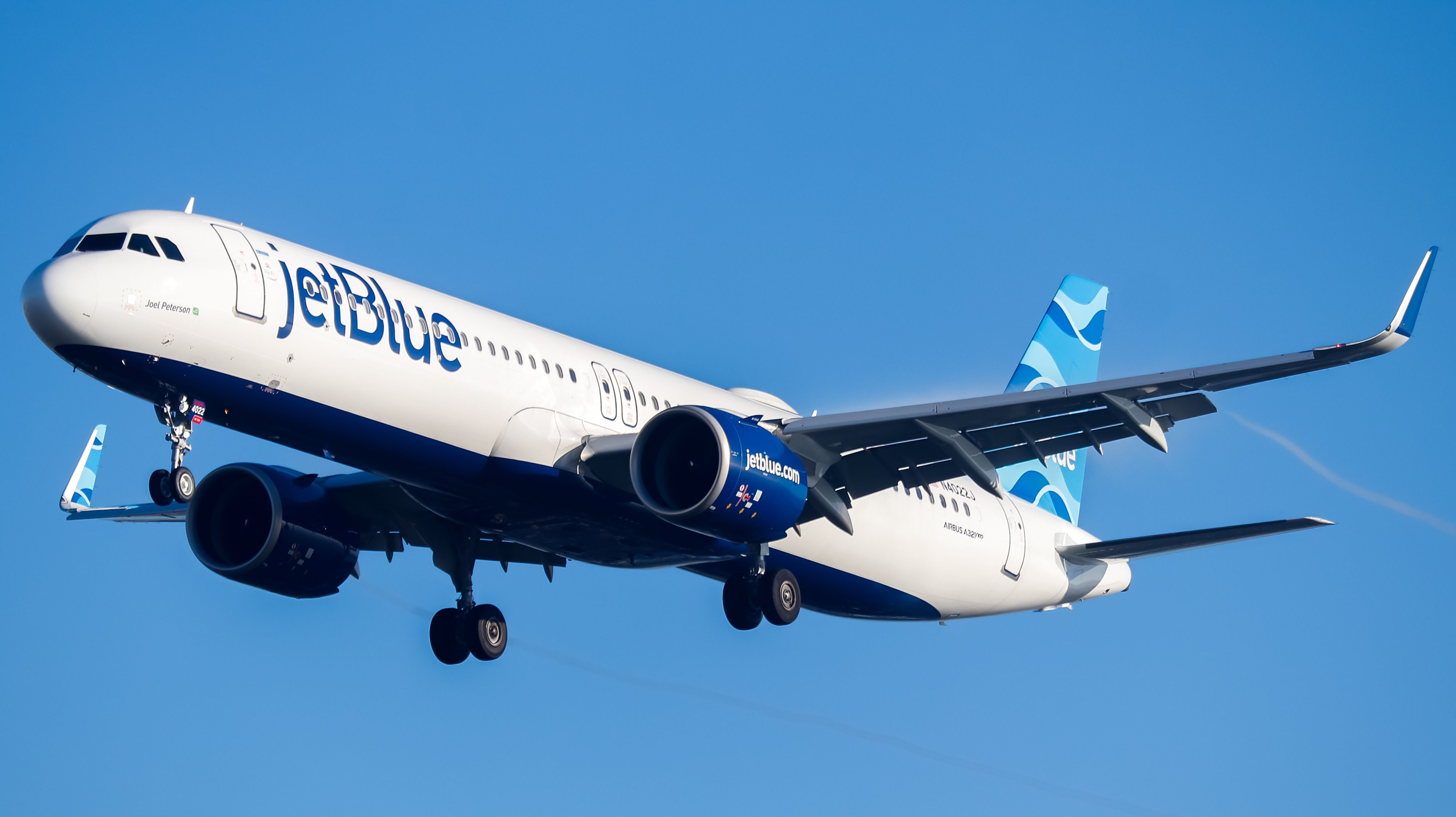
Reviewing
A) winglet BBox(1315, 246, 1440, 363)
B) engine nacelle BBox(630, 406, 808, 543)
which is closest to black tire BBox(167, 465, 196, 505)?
engine nacelle BBox(630, 406, 808, 543)

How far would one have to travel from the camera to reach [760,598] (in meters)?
25.8

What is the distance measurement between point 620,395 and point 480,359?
306cm

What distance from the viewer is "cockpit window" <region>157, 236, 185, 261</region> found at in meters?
20.0

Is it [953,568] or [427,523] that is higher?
[953,568]

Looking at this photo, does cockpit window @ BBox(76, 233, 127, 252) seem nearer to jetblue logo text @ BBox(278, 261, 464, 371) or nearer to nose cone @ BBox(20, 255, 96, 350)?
nose cone @ BBox(20, 255, 96, 350)

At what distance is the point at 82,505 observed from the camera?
30.3 metres

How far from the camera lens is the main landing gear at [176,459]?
19297 mm

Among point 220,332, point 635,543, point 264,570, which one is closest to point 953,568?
point 635,543

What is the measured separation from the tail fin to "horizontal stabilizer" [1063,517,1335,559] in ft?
10.4

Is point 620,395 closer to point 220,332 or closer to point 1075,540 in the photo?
point 220,332

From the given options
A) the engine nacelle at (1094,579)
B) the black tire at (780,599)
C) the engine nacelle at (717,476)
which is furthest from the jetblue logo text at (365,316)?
the engine nacelle at (1094,579)

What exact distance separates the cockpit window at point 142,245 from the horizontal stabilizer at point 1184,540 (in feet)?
56.9

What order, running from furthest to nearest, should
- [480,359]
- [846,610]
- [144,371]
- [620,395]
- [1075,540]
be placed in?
[1075,540], [846,610], [620,395], [480,359], [144,371]

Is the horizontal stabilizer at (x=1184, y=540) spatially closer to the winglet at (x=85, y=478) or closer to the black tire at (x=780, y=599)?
the black tire at (x=780, y=599)
